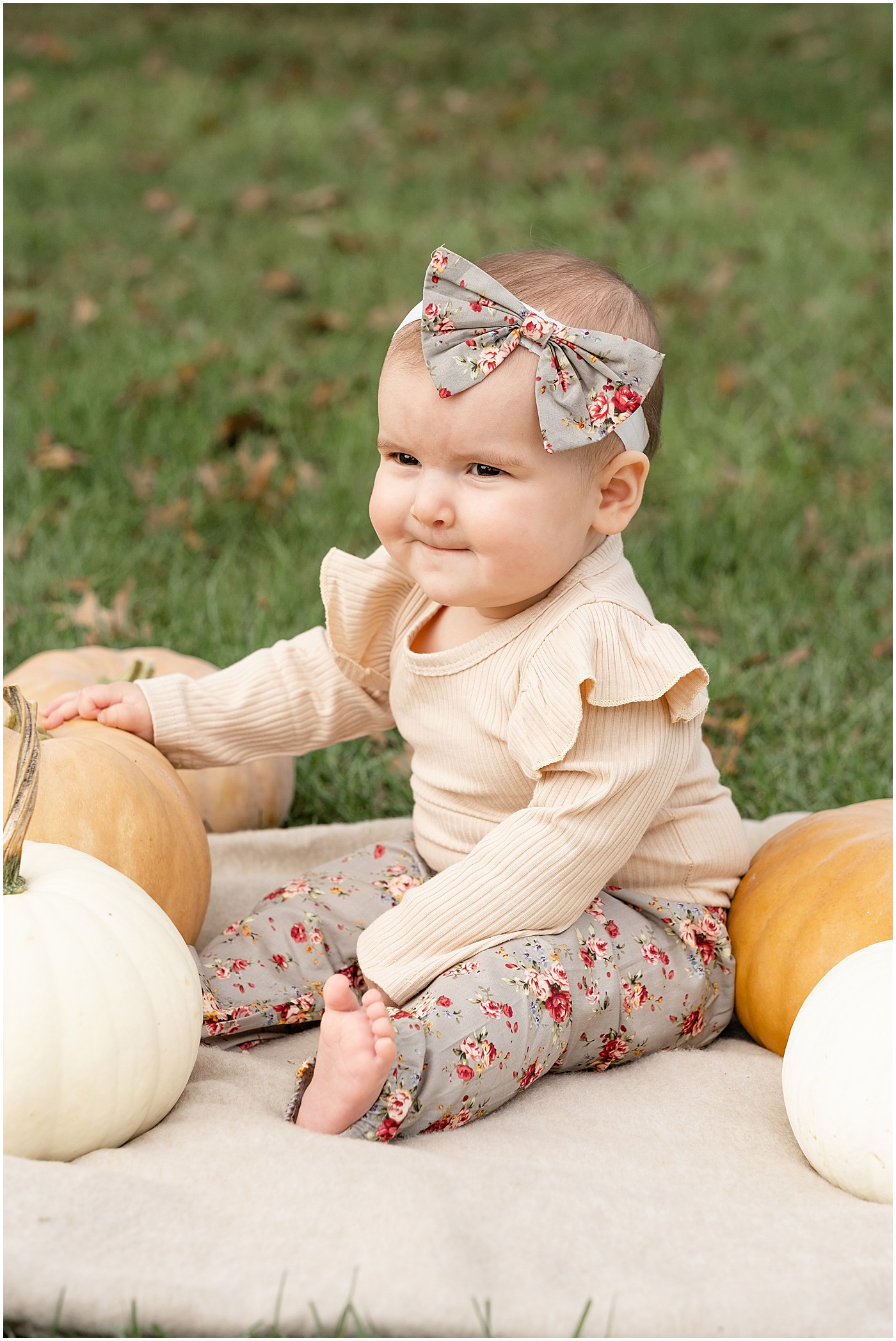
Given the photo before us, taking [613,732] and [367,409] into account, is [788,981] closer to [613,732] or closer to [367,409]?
[613,732]

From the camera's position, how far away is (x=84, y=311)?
19.9ft

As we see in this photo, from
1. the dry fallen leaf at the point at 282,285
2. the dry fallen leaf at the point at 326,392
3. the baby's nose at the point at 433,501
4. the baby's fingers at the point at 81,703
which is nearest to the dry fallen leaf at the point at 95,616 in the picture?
the baby's fingers at the point at 81,703

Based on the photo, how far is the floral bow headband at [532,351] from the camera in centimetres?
218

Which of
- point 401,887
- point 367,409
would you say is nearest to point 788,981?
point 401,887

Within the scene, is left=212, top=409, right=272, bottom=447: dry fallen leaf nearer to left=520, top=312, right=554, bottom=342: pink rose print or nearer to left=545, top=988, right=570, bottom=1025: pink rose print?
left=520, top=312, right=554, bottom=342: pink rose print

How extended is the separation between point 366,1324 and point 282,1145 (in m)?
0.31

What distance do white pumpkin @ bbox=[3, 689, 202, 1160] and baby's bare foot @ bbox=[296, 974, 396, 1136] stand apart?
0.19 meters

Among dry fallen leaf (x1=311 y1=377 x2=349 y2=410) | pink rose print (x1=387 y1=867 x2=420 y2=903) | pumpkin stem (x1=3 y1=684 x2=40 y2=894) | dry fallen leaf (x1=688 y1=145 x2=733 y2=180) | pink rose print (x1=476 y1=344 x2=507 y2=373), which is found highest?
dry fallen leaf (x1=688 y1=145 x2=733 y2=180)

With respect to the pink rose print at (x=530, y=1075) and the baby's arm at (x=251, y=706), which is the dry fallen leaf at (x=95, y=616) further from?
the pink rose print at (x=530, y=1075)

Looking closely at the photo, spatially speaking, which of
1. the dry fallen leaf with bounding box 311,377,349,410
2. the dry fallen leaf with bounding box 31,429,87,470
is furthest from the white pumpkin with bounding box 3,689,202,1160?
the dry fallen leaf with bounding box 311,377,349,410

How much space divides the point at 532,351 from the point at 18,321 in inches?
167

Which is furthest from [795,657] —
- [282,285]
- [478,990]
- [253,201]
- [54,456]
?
[253,201]

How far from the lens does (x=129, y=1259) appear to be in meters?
1.64

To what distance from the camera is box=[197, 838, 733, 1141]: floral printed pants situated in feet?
6.87
